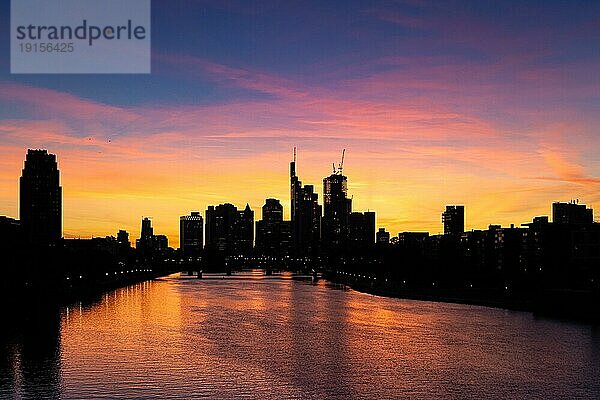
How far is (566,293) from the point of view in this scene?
8188 cm

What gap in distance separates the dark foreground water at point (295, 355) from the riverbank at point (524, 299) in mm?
3535

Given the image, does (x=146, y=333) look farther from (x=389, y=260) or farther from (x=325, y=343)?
(x=389, y=260)

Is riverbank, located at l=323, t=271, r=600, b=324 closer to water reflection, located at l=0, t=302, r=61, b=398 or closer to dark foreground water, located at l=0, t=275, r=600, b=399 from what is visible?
dark foreground water, located at l=0, t=275, r=600, b=399

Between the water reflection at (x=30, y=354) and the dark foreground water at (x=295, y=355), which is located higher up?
the water reflection at (x=30, y=354)

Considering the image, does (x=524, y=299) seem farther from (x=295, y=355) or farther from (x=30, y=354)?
(x=30, y=354)

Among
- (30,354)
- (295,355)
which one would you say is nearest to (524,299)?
(295,355)

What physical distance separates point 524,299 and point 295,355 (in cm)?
4568

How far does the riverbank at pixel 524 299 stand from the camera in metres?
77.4

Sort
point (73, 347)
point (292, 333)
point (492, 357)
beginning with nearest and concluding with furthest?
point (492, 357) < point (73, 347) < point (292, 333)

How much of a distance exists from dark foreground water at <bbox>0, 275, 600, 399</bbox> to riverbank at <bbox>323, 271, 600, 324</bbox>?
3.53 m

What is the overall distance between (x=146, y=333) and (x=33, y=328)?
910 cm

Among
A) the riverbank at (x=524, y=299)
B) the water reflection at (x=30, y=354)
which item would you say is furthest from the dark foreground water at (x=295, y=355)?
the riverbank at (x=524, y=299)

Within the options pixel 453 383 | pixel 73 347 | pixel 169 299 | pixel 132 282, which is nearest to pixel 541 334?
pixel 453 383

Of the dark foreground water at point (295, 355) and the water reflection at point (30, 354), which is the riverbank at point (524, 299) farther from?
the water reflection at point (30, 354)
